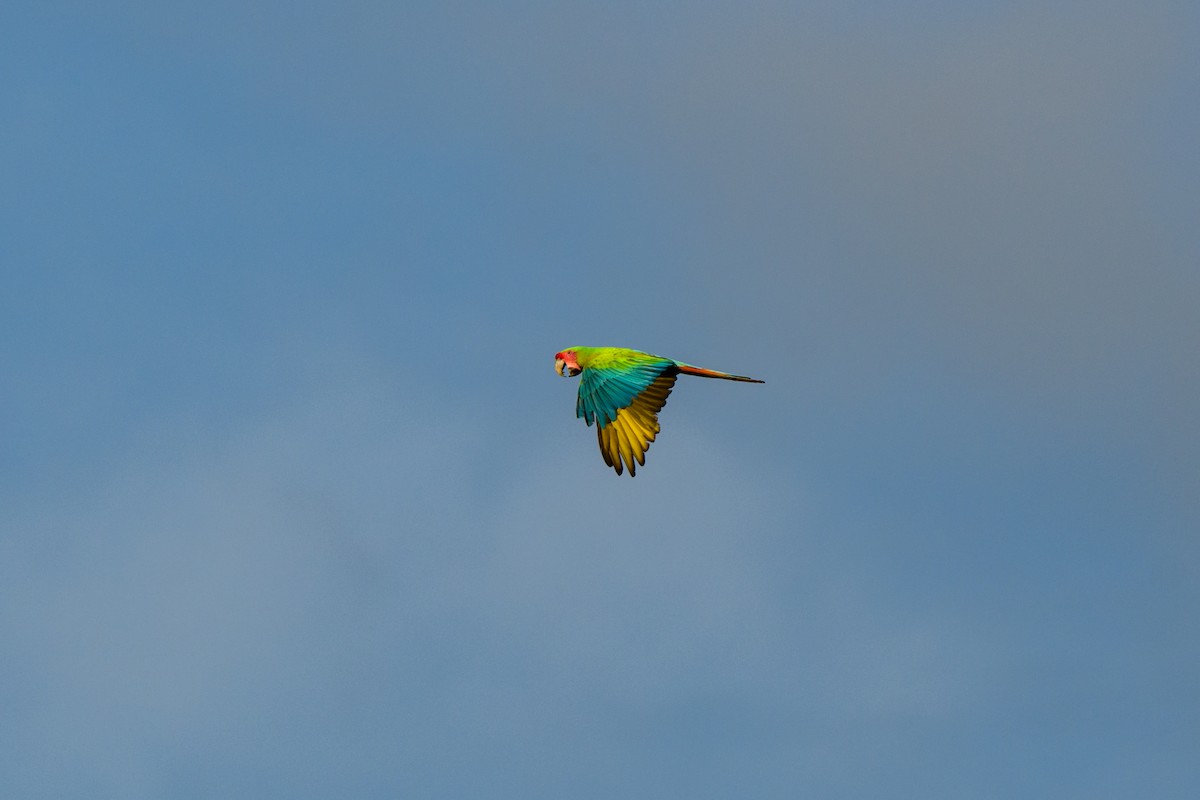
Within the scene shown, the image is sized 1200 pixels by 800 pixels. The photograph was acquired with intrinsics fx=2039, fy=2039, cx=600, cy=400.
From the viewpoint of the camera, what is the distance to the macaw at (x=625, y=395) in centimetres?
6481

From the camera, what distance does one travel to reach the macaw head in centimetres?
6962

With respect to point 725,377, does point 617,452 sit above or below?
below

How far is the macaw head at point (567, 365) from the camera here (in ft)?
228

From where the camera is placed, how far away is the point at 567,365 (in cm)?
6988

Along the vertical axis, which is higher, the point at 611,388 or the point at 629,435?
the point at 611,388

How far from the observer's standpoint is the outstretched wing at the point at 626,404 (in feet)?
213

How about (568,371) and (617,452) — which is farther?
(568,371)

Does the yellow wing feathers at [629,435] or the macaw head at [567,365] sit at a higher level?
the macaw head at [567,365]

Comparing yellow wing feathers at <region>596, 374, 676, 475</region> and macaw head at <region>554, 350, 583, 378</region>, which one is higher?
macaw head at <region>554, 350, 583, 378</region>

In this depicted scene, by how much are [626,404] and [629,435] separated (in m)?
1.20

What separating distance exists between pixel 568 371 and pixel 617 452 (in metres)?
5.89

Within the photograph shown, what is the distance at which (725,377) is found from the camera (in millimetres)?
67438

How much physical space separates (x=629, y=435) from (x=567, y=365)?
19.5ft

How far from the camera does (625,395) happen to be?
65812mm
